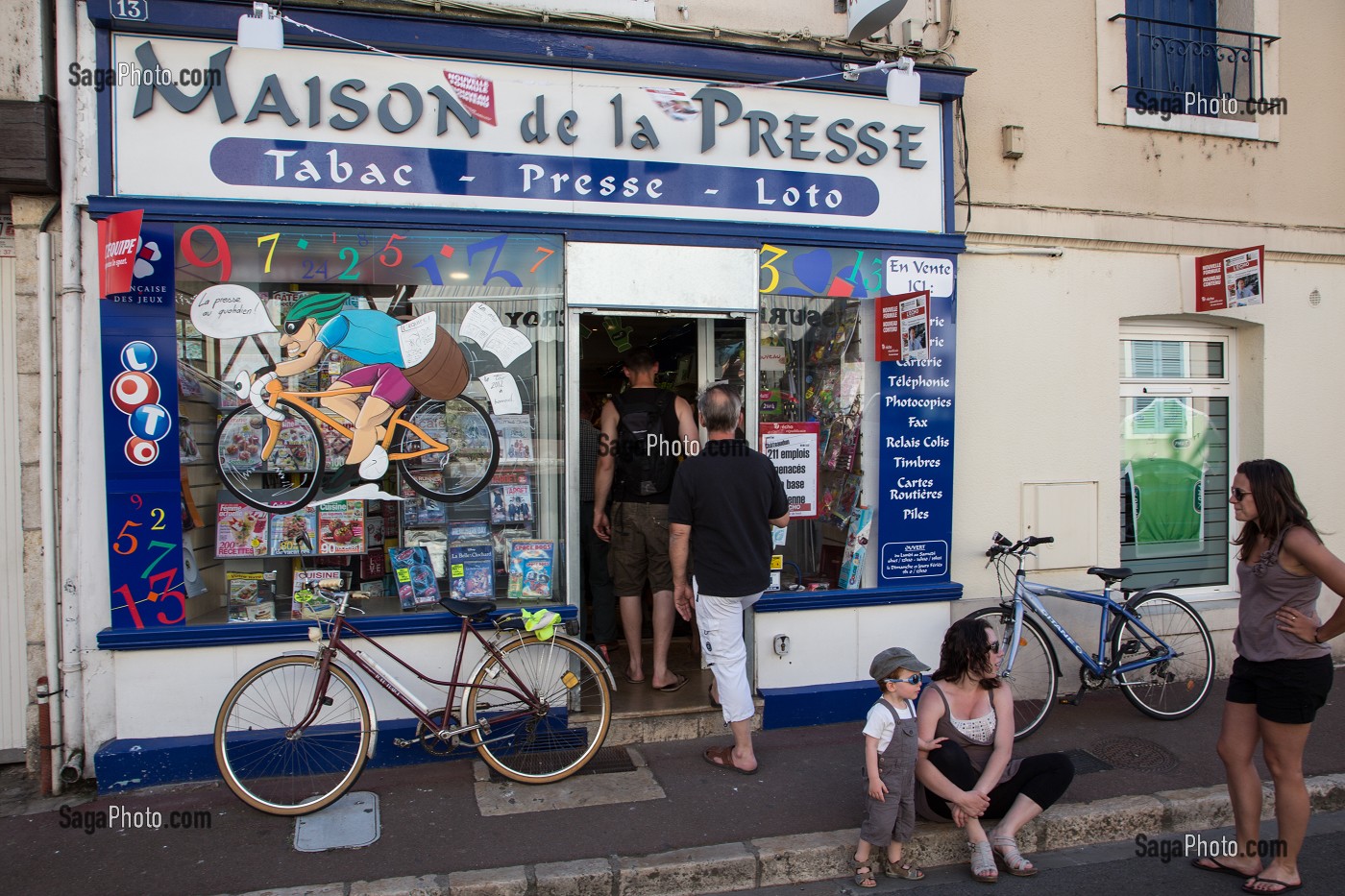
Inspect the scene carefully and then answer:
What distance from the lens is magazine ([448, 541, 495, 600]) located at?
5375 millimetres

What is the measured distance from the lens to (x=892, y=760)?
377cm

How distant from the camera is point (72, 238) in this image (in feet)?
15.2

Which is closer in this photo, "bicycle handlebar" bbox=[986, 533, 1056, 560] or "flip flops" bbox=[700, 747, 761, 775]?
"flip flops" bbox=[700, 747, 761, 775]

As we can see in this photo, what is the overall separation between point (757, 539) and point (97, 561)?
3.46 m

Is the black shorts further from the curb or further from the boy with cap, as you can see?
the boy with cap

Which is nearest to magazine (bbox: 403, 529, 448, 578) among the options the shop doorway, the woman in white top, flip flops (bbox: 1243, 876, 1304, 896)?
the shop doorway

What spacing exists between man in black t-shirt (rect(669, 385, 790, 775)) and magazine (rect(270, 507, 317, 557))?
7.02 feet

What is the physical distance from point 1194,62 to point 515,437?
226 inches

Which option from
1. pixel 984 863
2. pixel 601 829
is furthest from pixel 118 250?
pixel 984 863

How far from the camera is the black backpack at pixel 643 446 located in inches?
224

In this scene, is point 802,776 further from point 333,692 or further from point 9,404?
point 9,404

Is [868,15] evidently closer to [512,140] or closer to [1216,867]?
[512,140]

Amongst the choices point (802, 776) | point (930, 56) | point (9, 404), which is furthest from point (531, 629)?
point (930, 56)

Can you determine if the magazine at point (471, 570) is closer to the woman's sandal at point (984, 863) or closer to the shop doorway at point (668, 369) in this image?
the shop doorway at point (668, 369)
